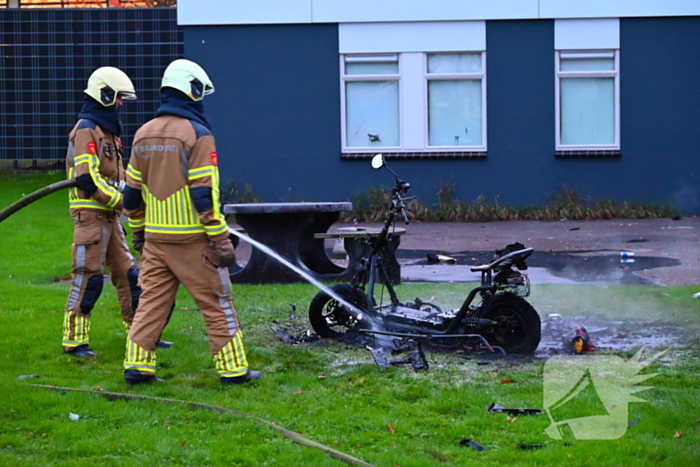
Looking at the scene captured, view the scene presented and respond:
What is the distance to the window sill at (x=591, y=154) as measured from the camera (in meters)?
17.5

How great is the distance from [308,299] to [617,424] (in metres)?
4.82

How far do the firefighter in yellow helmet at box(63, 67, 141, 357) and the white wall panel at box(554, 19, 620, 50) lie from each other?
1201cm

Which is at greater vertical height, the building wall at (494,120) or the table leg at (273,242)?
the building wall at (494,120)

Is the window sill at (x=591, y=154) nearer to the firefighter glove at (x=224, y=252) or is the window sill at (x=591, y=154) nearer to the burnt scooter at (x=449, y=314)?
the burnt scooter at (x=449, y=314)

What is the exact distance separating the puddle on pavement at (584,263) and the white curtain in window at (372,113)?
5090mm

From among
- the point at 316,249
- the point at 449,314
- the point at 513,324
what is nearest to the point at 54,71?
the point at 316,249

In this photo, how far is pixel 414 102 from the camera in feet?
58.4

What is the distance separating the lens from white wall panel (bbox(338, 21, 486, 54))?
17453 mm

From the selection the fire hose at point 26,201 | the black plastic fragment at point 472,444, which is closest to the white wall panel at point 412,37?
the fire hose at point 26,201

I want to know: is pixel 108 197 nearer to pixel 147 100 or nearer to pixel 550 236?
pixel 550 236

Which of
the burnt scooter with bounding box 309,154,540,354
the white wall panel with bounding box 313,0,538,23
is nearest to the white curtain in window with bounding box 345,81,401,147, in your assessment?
the white wall panel with bounding box 313,0,538,23

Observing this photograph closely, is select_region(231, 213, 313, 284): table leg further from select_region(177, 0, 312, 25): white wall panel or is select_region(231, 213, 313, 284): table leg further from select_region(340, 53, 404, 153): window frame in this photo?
select_region(177, 0, 312, 25): white wall panel

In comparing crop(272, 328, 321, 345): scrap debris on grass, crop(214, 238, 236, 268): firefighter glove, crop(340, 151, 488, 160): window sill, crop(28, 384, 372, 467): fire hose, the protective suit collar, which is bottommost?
crop(28, 384, 372, 467): fire hose

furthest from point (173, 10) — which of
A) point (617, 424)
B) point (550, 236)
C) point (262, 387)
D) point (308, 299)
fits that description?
point (617, 424)
